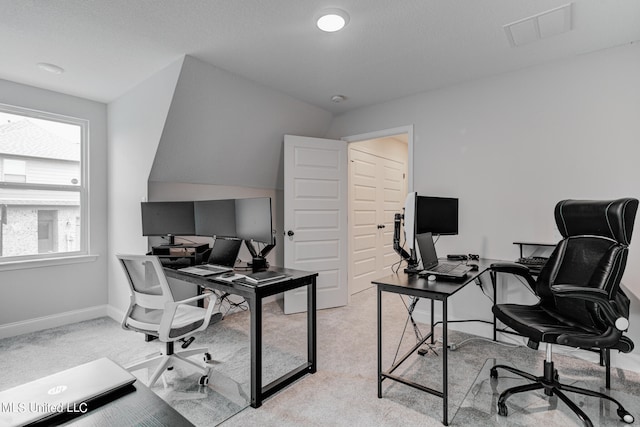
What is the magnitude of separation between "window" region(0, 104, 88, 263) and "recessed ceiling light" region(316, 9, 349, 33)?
10.00ft

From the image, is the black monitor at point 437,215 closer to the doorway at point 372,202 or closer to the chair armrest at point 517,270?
the chair armrest at point 517,270

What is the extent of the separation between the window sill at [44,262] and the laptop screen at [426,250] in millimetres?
3575

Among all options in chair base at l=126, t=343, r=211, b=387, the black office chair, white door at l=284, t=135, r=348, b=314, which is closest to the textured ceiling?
white door at l=284, t=135, r=348, b=314

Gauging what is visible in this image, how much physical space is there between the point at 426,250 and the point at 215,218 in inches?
73.4

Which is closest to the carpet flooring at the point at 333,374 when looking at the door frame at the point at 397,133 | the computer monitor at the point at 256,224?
the computer monitor at the point at 256,224

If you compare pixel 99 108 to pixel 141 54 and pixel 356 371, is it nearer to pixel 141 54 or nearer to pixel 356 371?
pixel 141 54

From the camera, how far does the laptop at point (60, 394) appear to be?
709mm

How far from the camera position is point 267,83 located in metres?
3.29

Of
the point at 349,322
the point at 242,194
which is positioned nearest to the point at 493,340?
the point at 349,322

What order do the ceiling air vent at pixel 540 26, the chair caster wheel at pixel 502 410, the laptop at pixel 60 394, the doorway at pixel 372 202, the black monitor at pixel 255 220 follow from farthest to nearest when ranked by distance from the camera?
1. the doorway at pixel 372 202
2. the black monitor at pixel 255 220
3. the ceiling air vent at pixel 540 26
4. the chair caster wheel at pixel 502 410
5. the laptop at pixel 60 394

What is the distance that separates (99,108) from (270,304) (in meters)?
3.09

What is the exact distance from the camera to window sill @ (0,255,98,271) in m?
3.17

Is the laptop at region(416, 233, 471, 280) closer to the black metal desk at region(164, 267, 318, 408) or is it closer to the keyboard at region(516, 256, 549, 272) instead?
the keyboard at region(516, 256, 549, 272)

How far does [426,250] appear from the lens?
2516 mm
